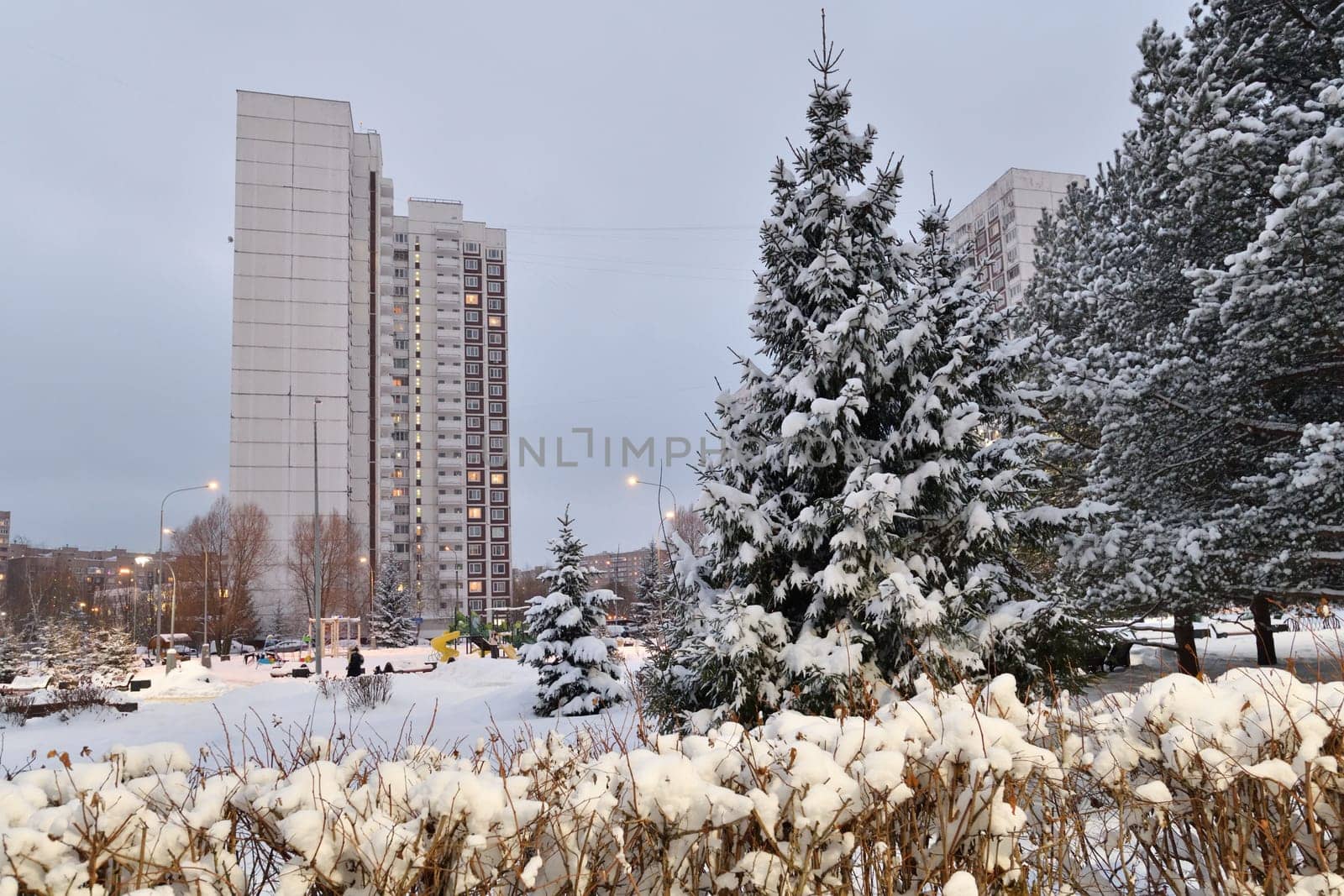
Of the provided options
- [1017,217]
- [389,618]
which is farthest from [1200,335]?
[1017,217]

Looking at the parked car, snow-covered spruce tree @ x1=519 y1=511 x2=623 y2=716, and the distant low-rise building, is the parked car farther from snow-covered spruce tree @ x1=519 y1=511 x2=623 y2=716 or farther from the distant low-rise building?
snow-covered spruce tree @ x1=519 y1=511 x2=623 y2=716

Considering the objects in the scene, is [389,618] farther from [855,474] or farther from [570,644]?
[855,474]

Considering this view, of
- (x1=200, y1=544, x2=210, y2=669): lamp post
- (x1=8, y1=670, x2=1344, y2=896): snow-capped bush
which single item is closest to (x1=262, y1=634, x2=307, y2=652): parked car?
(x1=200, y1=544, x2=210, y2=669): lamp post

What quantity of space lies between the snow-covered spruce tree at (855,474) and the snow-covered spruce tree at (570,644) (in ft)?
26.9

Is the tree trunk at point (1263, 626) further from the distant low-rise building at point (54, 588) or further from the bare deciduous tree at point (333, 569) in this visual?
the distant low-rise building at point (54, 588)

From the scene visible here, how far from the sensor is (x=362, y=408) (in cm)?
8275

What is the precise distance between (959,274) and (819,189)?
268 centimetres

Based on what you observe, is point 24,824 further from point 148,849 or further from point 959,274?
point 959,274

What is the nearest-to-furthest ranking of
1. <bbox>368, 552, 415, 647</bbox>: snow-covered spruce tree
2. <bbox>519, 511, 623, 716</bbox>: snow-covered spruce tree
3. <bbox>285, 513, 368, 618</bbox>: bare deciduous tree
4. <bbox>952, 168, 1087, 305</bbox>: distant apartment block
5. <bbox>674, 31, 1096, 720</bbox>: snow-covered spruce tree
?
<bbox>674, 31, 1096, 720</bbox>: snow-covered spruce tree, <bbox>519, 511, 623, 716</bbox>: snow-covered spruce tree, <bbox>285, 513, 368, 618</bbox>: bare deciduous tree, <bbox>368, 552, 415, 647</bbox>: snow-covered spruce tree, <bbox>952, 168, 1087, 305</bbox>: distant apartment block

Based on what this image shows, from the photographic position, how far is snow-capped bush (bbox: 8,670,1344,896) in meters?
2.37

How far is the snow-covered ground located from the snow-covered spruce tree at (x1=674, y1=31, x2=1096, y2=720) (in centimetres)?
314

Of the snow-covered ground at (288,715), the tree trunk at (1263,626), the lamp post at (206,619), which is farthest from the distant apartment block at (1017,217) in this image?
the snow-covered ground at (288,715)

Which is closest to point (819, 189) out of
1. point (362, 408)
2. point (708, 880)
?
point (708, 880)

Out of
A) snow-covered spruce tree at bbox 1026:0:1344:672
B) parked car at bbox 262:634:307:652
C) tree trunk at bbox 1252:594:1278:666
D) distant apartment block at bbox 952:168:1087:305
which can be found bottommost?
parked car at bbox 262:634:307:652
